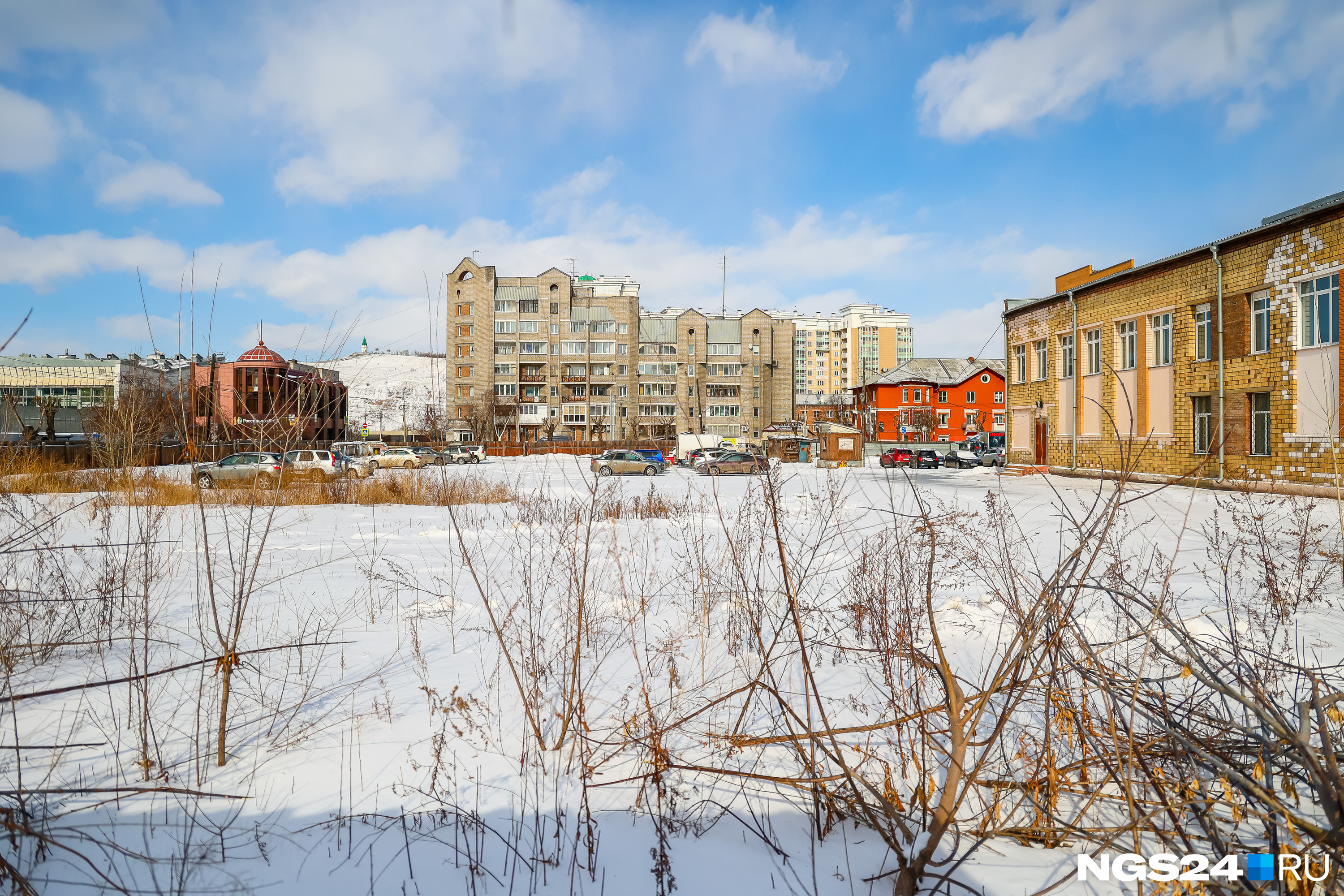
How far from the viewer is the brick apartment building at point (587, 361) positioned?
65938mm

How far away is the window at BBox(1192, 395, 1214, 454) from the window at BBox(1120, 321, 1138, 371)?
2.59 metres

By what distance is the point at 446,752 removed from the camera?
310 centimetres

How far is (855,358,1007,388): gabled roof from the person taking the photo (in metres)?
58.7

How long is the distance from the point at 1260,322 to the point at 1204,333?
5.51 feet

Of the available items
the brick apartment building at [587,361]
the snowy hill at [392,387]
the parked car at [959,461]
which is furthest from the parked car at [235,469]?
the brick apartment building at [587,361]

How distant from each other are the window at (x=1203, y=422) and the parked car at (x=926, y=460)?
48.0ft

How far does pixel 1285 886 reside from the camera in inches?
74.6

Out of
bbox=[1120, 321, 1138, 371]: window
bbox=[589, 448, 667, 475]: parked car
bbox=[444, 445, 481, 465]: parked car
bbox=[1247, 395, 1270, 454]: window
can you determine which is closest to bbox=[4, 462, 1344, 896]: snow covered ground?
bbox=[1247, 395, 1270, 454]: window

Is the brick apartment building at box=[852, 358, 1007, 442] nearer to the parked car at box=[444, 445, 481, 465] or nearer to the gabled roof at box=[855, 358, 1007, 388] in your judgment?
the gabled roof at box=[855, 358, 1007, 388]

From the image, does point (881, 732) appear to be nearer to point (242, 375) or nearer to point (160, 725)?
point (160, 725)

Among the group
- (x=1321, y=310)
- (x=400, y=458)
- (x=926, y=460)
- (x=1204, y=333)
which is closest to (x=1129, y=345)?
(x=1204, y=333)

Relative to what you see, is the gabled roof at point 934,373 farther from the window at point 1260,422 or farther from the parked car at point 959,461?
the window at point 1260,422

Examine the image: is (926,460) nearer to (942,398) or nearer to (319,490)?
(942,398)

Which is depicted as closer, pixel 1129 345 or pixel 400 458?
pixel 1129 345
